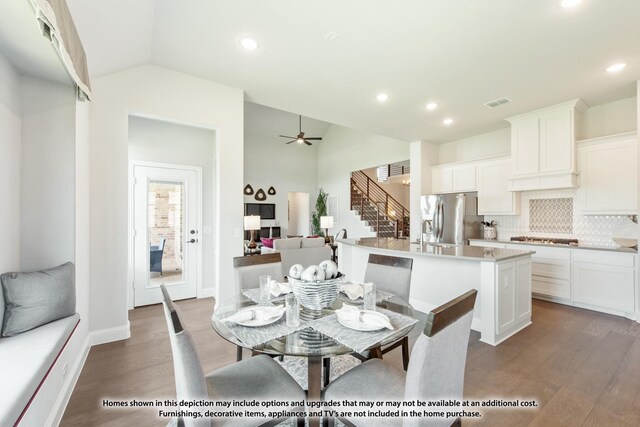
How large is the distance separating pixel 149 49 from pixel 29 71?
3.64 feet

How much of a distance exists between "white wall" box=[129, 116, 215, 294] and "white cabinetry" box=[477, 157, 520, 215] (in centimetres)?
483

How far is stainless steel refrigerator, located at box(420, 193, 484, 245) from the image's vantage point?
5.12 meters

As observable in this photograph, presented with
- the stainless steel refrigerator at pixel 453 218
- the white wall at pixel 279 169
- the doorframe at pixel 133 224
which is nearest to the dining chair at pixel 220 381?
the doorframe at pixel 133 224

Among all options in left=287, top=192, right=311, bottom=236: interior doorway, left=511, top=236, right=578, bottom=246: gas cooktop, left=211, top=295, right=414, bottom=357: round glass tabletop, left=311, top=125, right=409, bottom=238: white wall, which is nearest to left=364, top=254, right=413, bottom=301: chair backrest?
left=211, top=295, right=414, bottom=357: round glass tabletop

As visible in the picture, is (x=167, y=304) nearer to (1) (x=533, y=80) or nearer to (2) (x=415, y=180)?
(1) (x=533, y=80)

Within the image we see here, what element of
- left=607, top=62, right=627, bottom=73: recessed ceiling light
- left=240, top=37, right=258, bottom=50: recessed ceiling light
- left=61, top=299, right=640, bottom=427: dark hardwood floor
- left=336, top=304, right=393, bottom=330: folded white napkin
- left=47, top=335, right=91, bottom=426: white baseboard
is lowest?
left=61, top=299, right=640, bottom=427: dark hardwood floor

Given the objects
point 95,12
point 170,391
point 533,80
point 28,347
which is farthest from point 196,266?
point 533,80

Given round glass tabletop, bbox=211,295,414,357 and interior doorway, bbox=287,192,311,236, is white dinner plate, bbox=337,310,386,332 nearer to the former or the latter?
round glass tabletop, bbox=211,295,414,357

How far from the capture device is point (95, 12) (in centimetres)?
206

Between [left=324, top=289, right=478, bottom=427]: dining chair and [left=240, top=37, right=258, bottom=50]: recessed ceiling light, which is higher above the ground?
[left=240, top=37, right=258, bottom=50]: recessed ceiling light

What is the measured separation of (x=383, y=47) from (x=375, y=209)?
19.7 ft

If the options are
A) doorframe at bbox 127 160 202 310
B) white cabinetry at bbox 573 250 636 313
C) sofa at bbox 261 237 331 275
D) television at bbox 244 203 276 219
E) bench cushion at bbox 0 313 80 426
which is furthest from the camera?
television at bbox 244 203 276 219

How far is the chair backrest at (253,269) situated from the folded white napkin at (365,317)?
100 cm

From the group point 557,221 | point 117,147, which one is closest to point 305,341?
point 117,147
